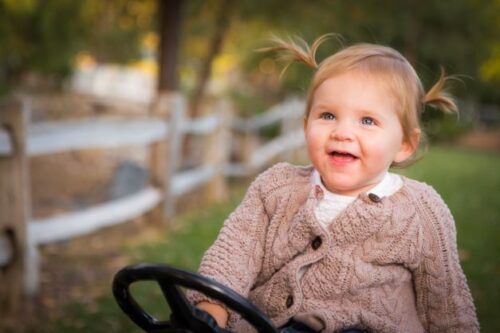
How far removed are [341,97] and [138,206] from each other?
14.6 feet

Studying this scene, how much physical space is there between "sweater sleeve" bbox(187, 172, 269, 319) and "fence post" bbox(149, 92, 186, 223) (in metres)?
4.86

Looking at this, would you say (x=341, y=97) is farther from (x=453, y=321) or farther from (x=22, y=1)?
(x=22, y=1)

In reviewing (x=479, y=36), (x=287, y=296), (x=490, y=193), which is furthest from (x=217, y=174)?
(x=479, y=36)

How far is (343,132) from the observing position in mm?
1878

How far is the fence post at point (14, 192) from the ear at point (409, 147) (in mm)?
2794

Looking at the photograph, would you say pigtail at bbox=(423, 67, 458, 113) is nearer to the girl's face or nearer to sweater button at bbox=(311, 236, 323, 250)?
the girl's face

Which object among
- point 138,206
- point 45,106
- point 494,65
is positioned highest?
point 494,65

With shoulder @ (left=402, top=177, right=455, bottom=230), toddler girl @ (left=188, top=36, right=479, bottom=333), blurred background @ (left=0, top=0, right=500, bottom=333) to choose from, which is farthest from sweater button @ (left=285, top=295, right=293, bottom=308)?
blurred background @ (left=0, top=0, right=500, bottom=333)

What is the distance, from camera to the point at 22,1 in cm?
898

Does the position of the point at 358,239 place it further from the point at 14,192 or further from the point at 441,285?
the point at 14,192

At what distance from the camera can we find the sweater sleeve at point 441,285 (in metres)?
1.93

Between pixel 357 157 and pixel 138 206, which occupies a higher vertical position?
pixel 357 157

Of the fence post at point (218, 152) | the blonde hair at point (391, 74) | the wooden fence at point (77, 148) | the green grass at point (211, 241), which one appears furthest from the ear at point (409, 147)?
the fence post at point (218, 152)

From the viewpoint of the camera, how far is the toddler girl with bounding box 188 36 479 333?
191cm
